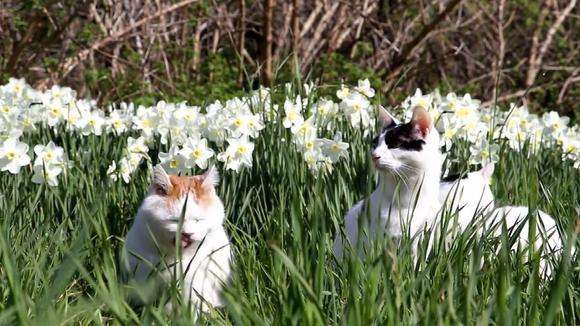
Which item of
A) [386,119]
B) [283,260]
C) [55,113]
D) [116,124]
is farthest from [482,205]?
[55,113]

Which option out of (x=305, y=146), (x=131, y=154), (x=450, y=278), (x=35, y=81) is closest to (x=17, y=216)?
(x=131, y=154)

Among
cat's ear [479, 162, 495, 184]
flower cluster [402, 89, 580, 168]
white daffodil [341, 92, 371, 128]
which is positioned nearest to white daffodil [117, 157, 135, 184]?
white daffodil [341, 92, 371, 128]

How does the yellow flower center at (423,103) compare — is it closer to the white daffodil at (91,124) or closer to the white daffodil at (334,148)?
the white daffodil at (334,148)

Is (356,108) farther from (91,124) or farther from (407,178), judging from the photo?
(91,124)

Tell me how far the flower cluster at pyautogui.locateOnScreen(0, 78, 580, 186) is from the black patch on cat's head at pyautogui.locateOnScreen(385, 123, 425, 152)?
0.36 m

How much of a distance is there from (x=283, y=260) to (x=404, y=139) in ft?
5.05

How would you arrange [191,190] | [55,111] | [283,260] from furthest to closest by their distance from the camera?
[55,111]
[191,190]
[283,260]

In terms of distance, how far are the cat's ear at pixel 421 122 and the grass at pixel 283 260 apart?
0.23 metres

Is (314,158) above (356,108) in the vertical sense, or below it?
below

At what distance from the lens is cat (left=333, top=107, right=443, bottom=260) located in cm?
318

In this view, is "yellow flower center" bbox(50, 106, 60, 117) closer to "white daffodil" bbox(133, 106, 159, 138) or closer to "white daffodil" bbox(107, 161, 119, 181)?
"white daffodil" bbox(133, 106, 159, 138)

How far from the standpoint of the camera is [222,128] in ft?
12.7

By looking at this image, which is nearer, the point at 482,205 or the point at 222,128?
the point at 482,205

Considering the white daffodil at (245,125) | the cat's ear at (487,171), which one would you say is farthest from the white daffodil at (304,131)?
the cat's ear at (487,171)
